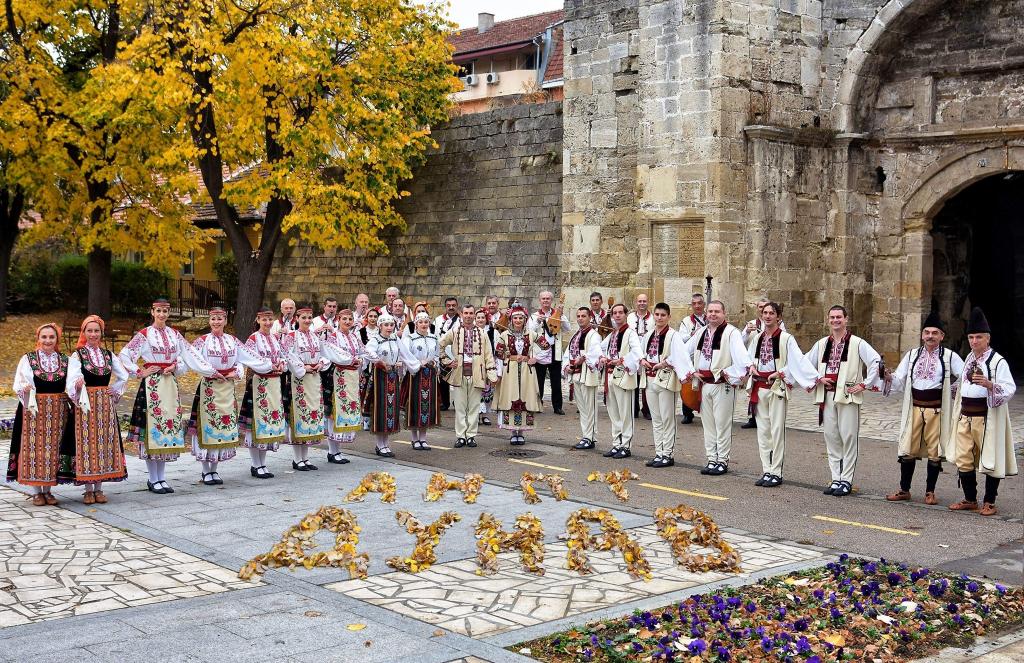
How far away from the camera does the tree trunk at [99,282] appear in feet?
85.5

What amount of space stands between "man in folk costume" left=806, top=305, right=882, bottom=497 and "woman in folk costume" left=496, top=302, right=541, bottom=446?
13.8ft

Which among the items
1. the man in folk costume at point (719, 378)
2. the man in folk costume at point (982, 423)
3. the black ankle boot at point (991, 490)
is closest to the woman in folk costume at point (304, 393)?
the man in folk costume at point (719, 378)

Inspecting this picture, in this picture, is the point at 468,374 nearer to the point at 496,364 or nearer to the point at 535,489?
the point at 496,364

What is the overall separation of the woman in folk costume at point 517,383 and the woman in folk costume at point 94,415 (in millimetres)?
5253

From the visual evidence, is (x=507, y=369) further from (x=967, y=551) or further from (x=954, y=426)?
(x=967, y=551)

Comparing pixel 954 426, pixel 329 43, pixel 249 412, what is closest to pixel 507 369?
pixel 249 412

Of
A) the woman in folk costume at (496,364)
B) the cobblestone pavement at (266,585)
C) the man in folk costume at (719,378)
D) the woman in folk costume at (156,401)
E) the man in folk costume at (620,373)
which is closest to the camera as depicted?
the cobblestone pavement at (266,585)

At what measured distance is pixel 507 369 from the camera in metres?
14.0

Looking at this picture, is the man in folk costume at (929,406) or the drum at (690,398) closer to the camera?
the man in folk costume at (929,406)

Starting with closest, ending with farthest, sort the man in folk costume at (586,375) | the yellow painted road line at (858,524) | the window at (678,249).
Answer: the yellow painted road line at (858,524) < the man in folk costume at (586,375) < the window at (678,249)

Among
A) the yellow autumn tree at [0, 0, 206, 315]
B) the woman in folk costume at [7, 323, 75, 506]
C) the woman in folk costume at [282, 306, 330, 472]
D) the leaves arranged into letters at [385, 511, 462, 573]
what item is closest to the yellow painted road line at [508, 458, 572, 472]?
the woman in folk costume at [282, 306, 330, 472]

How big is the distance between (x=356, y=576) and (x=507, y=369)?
7.06 metres

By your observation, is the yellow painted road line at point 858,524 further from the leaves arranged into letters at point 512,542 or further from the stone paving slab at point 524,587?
Result: the leaves arranged into letters at point 512,542

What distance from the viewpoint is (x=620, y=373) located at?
41.8 ft
